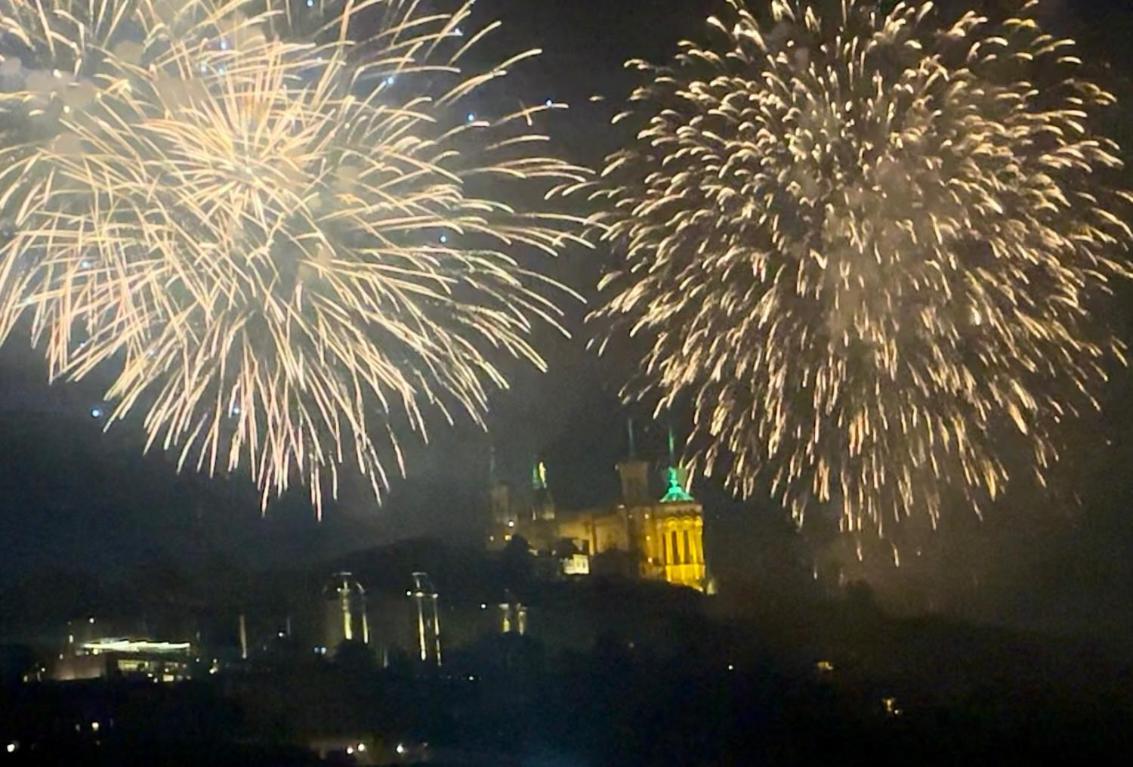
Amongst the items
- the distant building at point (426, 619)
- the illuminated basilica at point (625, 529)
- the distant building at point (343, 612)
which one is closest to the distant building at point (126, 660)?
→ the distant building at point (343, 612)

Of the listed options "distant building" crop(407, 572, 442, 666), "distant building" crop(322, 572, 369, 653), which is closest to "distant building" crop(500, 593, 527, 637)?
"distant building" crop(407, 572, 442, 666)

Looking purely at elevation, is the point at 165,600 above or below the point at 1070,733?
above

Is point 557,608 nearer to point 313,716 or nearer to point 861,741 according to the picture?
point 861,741

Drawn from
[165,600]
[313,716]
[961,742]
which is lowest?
[961,742]

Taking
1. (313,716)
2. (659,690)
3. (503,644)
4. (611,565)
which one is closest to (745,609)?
(503,644)

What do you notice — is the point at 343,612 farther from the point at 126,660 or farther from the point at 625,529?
the point at 625,529

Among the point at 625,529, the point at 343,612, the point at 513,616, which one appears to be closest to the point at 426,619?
the point at 343,612

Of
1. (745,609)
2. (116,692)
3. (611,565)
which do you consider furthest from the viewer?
(611,565)
